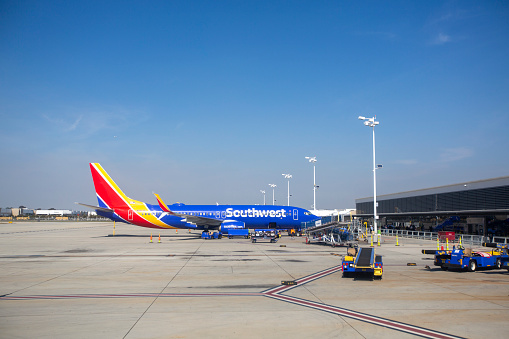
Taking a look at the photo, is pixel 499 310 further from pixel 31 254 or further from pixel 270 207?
pixel 270 207

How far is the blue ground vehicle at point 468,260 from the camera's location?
21438mm

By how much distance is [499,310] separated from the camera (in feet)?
41.4

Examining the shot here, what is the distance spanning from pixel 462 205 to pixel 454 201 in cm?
220

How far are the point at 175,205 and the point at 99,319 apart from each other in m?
43.2

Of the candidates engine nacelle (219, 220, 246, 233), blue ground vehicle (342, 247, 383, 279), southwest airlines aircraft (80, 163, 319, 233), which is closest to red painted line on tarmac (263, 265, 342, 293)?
blue ground vehicle (342, 247, 383, 279)

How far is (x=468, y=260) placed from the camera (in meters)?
21.6

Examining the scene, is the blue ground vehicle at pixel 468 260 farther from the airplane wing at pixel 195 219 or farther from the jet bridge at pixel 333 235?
the airplane wing at pixel 195 219

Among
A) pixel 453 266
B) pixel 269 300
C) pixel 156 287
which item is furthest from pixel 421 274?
pixel 156 287

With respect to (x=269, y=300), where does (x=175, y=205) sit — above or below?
above

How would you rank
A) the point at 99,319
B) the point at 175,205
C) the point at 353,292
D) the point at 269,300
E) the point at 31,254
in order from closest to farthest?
the point at 99,319, the point at 269,300, the point at 353,292, the point at 31,254, the point at 175,205

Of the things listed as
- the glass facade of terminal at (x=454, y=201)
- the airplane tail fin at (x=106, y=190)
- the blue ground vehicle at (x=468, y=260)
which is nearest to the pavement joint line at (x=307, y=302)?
the blue ground vehicle at (x=468, y=260)

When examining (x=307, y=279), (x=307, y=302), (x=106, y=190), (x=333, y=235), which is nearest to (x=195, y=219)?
(x=106, y=190)

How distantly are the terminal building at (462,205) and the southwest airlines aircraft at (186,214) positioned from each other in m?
23.3

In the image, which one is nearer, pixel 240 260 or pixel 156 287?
pixel 156 287
